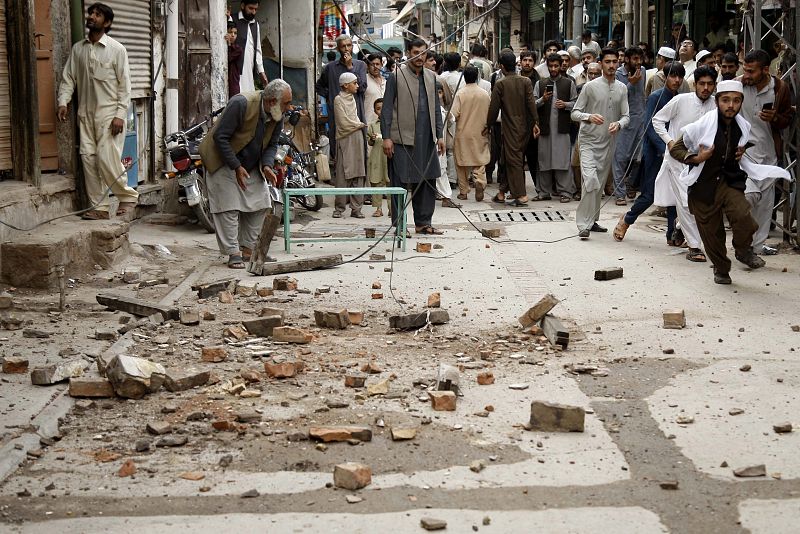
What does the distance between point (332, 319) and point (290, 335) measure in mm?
552

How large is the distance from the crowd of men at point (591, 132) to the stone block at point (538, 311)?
2.23m

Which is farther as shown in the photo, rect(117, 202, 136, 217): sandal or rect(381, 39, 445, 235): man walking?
rect(381, 39, 445, 235): man walking

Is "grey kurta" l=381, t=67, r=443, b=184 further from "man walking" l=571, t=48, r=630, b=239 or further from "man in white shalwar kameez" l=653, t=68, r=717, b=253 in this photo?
"man in white shalwar kameez" l=653, t=68, r=717, b=253

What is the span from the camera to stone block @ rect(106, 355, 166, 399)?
229 inches

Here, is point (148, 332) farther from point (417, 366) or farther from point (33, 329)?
point (417, 366)

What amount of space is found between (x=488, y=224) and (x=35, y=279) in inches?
228

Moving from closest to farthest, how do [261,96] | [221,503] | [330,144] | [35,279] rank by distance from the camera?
[221,503], [35,279], [261,96], [330,144]

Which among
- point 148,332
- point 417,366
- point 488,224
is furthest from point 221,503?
point 488,224

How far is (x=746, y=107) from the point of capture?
418 inches

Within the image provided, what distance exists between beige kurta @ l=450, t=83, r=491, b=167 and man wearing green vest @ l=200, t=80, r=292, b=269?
586cm

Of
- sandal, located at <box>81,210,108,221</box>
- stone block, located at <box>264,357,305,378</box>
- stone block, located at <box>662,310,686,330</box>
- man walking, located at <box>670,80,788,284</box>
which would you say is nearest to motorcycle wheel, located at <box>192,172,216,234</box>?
sandal, located at <box>81,210,108,221</box>

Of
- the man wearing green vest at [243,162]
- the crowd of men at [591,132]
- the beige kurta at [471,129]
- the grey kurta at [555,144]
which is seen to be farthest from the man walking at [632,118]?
the man wearing green vest at [243,162]

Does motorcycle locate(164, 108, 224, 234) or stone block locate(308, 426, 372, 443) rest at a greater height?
motorcycle locate(164, 108, 224, 234)

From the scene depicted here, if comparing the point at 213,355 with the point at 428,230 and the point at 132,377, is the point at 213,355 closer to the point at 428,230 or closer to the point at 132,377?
the point at 132,377
